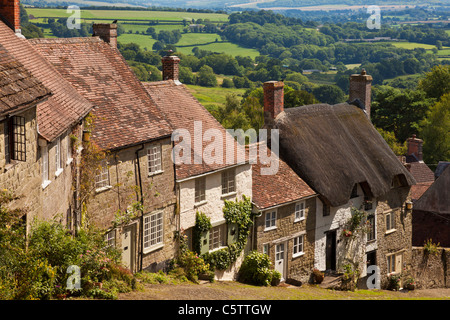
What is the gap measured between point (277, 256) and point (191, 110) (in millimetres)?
7355

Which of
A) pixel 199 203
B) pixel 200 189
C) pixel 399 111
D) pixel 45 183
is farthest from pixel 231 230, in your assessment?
pixel 399 111

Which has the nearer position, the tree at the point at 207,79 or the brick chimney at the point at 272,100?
the brick chimney at the point at 272,100

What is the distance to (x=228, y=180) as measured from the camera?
1112 inches

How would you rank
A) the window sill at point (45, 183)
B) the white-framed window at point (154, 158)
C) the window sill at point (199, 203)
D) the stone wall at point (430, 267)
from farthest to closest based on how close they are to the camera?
the stone wall at point (430, 267)
the window sill at point (199, 203)
the white-framed window at point (154, 158)
the window sill at point (45, 183)

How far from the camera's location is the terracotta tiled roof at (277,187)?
2933 centimetres

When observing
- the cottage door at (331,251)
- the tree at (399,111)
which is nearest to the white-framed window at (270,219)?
the cottage door at (331,251)

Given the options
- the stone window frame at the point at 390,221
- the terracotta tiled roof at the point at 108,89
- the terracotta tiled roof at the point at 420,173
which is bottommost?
the terracotta tiled roof at the point at 420,173

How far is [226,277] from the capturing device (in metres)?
28.0

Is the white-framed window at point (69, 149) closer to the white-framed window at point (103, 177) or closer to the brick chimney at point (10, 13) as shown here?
the white-framed window at point (103, 177)

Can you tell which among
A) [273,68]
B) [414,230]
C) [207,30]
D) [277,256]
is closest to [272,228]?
[277,256]

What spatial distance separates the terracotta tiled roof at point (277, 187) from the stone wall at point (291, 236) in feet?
1.62

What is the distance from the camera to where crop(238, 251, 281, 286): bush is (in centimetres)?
2833

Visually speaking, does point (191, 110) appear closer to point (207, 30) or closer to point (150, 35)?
point (150, 35)

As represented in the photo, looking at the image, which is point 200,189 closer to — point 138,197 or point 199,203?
point 199,203
